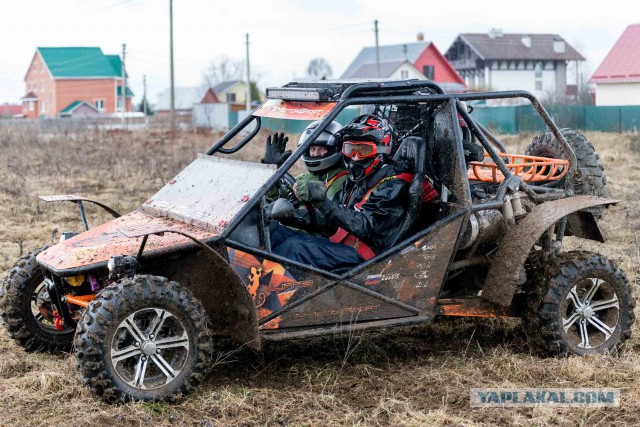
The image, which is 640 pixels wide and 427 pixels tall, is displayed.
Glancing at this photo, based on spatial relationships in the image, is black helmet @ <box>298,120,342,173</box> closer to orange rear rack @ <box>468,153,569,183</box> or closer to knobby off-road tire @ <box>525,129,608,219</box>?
orange rear rack @ <box>468,153,569,183</box>

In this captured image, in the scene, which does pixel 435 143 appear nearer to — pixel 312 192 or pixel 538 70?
pixel 312 192

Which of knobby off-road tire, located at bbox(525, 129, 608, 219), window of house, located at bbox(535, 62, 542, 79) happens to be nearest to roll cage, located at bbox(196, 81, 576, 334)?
knobby off-road tire, located at bbox(525, 129, 608, 219)

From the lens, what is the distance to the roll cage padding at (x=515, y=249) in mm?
6363

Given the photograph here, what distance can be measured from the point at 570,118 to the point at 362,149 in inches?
1262

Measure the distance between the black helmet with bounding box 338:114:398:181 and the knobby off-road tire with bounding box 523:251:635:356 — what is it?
1.44 m

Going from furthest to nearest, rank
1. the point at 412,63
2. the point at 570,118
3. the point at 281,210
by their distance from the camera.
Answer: the point at 412,63
the point at 570,118
the point at 281,210

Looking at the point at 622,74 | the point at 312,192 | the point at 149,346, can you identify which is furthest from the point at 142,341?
the point at 622,74

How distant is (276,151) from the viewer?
23.3 feet

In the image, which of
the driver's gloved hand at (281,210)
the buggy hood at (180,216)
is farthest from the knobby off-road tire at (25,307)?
the driver's gloved hand at (281,210)

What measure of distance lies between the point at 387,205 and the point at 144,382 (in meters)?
1.99

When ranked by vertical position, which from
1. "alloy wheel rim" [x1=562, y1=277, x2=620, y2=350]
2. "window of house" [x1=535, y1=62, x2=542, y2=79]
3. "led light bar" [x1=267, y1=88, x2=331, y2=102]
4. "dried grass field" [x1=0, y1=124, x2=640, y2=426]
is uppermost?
"window of house" [x1=535, y1=62, x2=542, y2=79]

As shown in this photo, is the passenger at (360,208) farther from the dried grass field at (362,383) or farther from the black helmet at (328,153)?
the dried grass field at (362,383)

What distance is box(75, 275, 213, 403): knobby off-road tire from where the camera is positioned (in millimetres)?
5344

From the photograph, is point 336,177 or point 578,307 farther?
point 336,177
